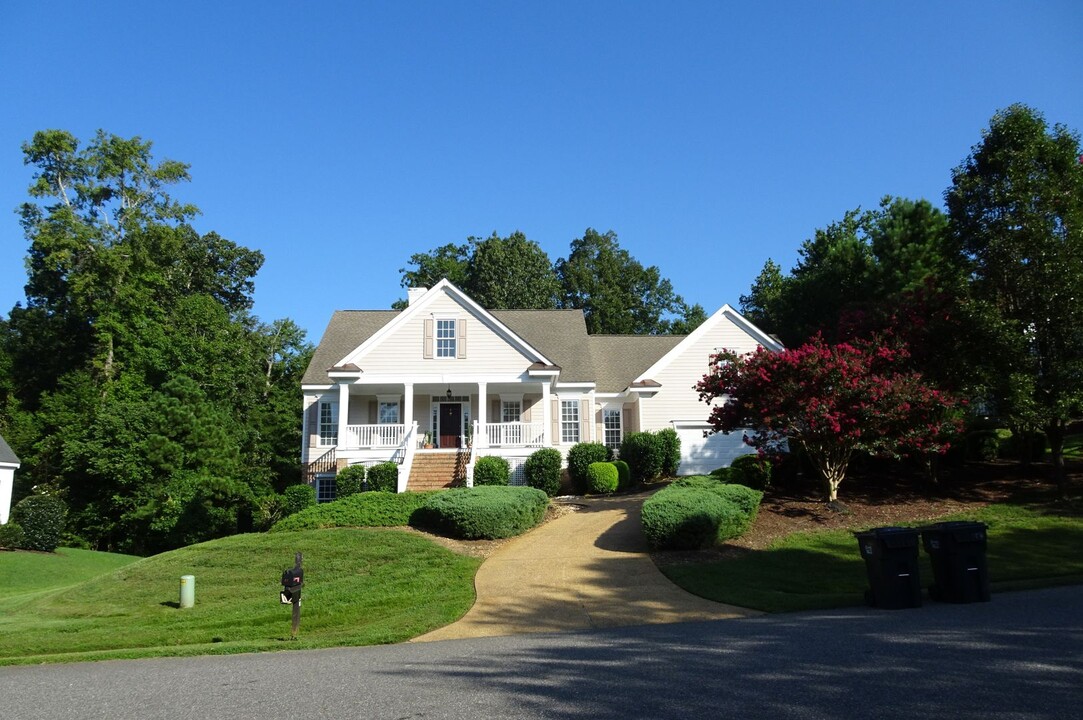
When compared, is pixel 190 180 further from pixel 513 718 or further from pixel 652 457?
pixel 513 718

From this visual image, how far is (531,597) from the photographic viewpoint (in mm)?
13180

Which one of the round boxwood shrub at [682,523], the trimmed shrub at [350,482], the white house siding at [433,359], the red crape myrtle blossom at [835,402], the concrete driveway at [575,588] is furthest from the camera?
the white house siding at [433,359]

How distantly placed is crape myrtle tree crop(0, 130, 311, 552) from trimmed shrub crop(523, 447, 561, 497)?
11556 mm

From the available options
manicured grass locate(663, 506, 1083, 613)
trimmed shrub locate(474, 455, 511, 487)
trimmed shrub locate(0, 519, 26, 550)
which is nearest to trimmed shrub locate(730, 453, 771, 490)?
manicured grass locate(663, 506, 1083, 613)

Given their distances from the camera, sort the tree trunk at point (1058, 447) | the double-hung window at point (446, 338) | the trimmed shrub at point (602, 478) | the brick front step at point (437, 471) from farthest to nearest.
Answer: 1. the double-hung window at point (446, 338)
2. the brick front step at point (437, 471)
3. the trimmed shrub at point (602, 478)
4. the tree trunk at point (1058, 447)

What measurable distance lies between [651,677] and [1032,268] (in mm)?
15399

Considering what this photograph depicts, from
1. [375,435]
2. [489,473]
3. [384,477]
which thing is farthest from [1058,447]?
[375,435]

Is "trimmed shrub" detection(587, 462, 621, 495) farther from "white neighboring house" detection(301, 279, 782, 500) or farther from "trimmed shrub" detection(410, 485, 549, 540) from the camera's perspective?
"trimmed shrub" detection(410, 485, 549, 540)

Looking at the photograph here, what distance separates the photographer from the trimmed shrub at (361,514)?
748 inches

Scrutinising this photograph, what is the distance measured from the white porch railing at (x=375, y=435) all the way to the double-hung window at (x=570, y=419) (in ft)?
19.5

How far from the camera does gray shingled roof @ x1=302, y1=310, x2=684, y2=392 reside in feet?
98.1

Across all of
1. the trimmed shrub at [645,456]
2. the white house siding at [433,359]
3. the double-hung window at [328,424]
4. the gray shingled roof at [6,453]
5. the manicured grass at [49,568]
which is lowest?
the manicured grass at [49,568]

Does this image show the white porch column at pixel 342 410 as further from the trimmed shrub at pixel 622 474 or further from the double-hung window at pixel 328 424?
the trimmed shrub at pixel 622 474

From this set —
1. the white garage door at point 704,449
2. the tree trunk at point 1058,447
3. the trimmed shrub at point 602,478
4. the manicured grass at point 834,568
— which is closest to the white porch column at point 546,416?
the trimmed shrub at point 602,478
